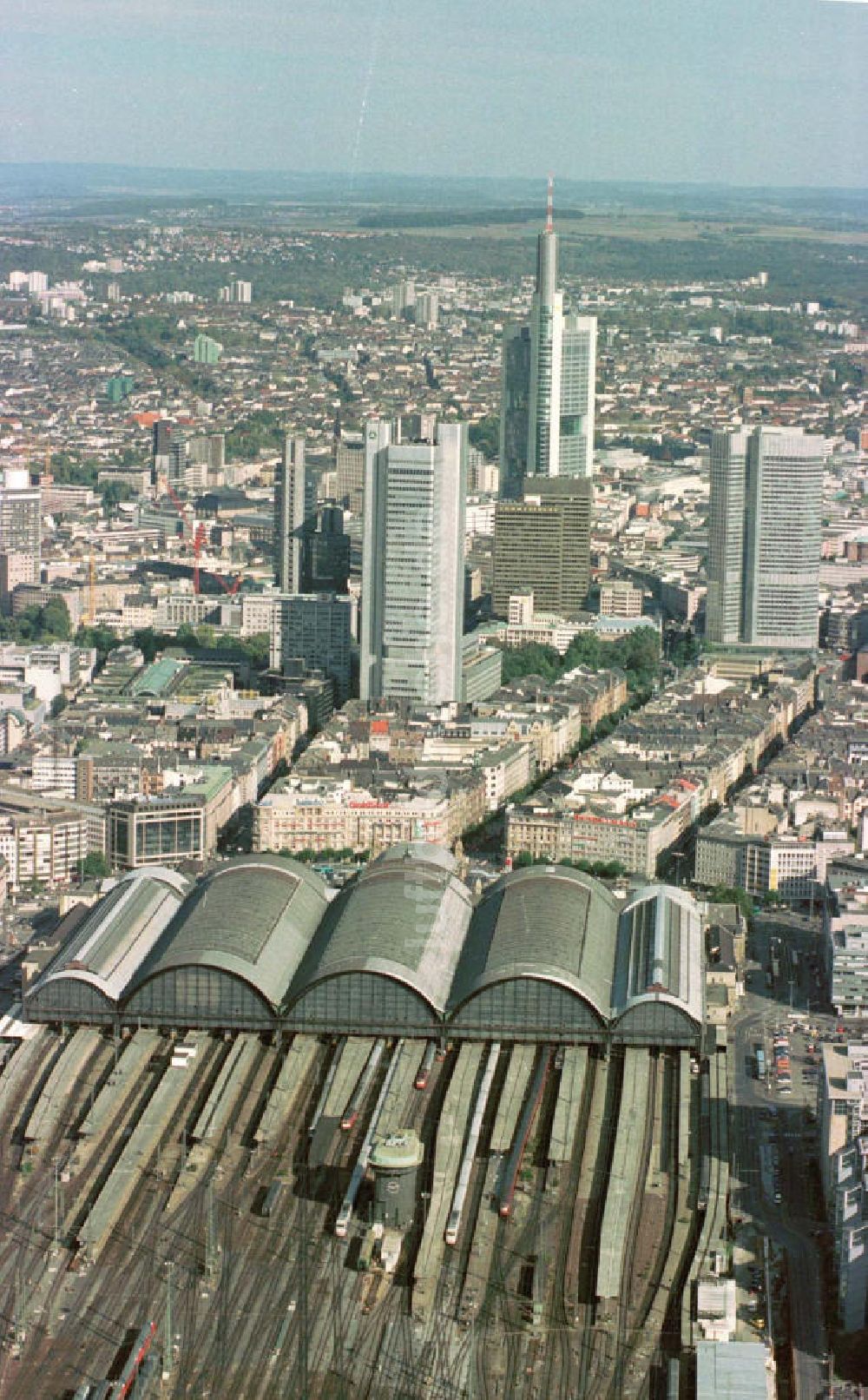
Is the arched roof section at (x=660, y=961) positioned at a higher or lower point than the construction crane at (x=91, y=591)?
higher

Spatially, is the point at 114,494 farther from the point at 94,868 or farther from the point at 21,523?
the point at 94,868

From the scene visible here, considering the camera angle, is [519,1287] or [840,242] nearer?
[519,1287]

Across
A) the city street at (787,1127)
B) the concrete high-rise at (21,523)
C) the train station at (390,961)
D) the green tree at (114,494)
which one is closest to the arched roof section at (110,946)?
the train station at (390,961)

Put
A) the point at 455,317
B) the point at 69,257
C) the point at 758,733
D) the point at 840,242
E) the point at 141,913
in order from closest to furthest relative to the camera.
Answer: the point at 141,913 → the point at 758,733 → the point at 840,242 → the point at 69,257 → the point at 455,317

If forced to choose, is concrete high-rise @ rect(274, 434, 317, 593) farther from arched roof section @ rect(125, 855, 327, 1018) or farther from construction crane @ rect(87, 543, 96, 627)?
arched roof section @ rect(125, 855, 327, 1018)

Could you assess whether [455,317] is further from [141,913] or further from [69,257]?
[141,913]

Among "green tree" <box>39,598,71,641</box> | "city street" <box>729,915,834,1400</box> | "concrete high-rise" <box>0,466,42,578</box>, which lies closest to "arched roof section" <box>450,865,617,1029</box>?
"city street" <box>729,915,834,1400</box>

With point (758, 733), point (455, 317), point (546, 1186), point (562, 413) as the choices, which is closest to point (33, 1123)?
point (546, 1186)

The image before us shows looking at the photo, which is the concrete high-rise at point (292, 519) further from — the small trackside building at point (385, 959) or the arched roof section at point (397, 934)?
the small trackside building at point (385, 959)
